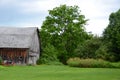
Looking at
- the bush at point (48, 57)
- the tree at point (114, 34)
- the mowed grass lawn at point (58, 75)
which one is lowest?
the mowed grass lawn at point (58, 75)

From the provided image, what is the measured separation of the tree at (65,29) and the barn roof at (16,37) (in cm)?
1271

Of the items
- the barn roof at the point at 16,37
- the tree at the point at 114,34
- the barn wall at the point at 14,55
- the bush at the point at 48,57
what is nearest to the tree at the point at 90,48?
the tree at the point at 114,34

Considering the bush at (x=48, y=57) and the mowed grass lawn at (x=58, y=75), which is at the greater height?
the bush at (x=48, y=57)

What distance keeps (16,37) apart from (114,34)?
54.3 ft

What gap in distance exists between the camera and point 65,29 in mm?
74688

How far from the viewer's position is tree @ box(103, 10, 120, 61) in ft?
167

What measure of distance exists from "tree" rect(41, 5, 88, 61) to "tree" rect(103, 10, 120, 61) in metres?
15.8

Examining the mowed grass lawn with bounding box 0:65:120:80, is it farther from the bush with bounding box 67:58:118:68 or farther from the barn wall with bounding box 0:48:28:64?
the barn wall with bounding box 0:48:28:64

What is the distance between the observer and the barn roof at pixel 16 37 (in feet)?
193

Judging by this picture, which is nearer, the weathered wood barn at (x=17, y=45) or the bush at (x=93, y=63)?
the bush at (x=93, y=63)

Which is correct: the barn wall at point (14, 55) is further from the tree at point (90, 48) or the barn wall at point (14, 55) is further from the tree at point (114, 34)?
the tree at point (114, 34)

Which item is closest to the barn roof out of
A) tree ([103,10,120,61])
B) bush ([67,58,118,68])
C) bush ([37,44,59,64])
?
bush ([37,44,59,64])

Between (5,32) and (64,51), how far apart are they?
16005 millimetres

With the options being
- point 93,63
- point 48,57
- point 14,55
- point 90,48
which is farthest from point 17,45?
point 93,63
